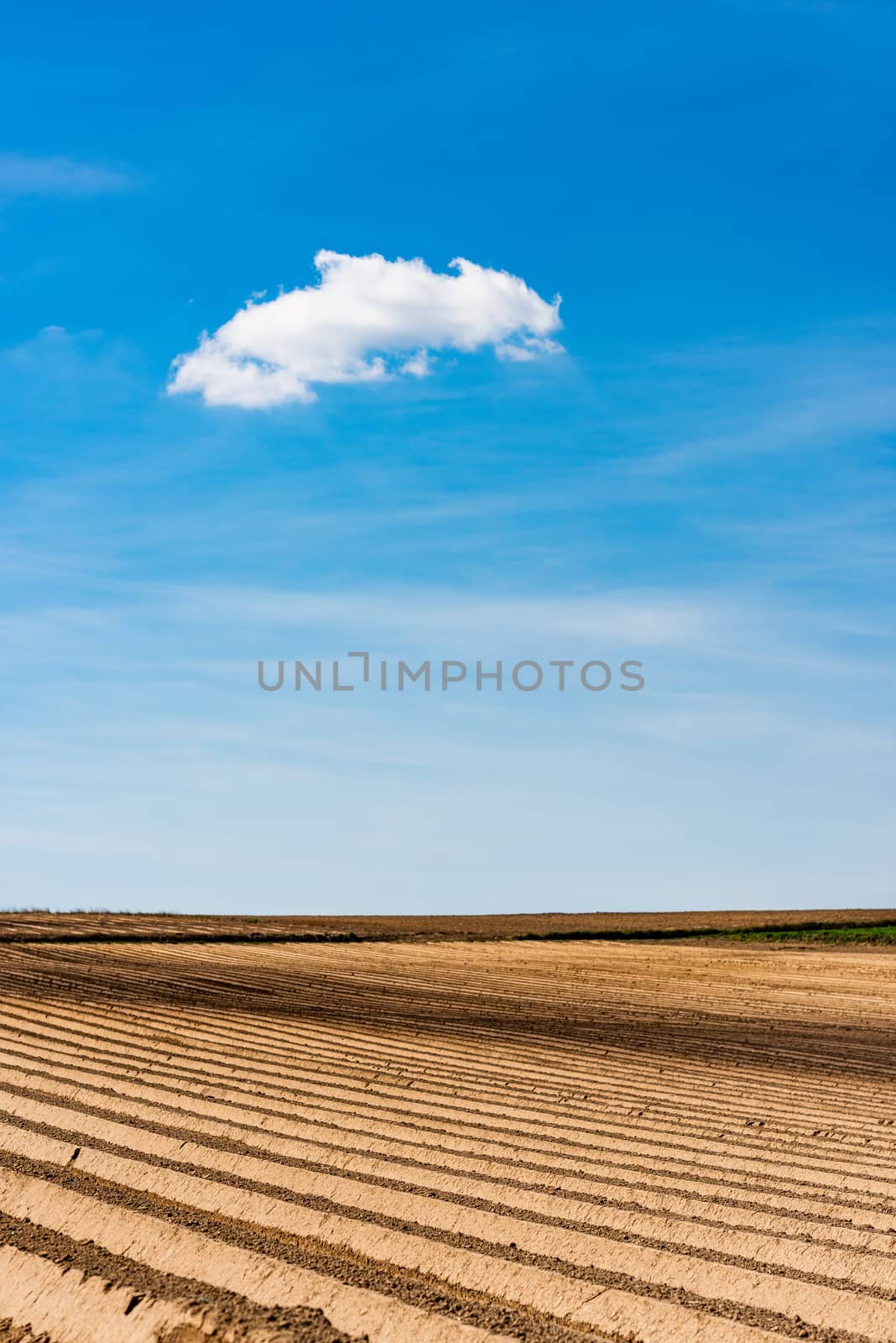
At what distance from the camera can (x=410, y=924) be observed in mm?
38406

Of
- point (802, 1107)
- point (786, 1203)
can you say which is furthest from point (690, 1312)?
point (802, 1107)

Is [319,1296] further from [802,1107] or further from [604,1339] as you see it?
[802,1107]

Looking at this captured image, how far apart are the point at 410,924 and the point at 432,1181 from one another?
32946 mm

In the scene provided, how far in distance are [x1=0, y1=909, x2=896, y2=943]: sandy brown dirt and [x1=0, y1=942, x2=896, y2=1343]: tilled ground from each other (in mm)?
15861

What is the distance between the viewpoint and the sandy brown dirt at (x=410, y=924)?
28906 millimetres

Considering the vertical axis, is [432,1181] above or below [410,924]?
above

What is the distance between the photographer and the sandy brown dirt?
28.9m

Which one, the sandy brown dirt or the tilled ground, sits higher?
the tilled ground

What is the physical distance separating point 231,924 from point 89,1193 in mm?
28327

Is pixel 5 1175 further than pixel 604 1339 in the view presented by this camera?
Yes

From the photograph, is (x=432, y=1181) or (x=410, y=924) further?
(x=410, y=924)

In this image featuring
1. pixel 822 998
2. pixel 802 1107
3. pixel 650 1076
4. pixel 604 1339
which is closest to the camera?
pixel 604 1339

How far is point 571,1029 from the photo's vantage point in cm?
1337

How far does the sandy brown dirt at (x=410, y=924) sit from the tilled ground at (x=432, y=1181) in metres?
15.9
